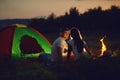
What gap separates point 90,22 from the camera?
33.0 meters

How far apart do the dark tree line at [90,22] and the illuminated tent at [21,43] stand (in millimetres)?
13282

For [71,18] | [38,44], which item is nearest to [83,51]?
[38,44]

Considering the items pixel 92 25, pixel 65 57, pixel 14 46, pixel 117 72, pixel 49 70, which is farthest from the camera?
pixel 92 25

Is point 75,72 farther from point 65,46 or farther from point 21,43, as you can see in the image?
point 21,43

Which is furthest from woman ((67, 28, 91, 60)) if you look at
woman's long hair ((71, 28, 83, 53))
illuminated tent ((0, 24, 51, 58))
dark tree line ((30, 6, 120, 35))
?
dark tree line ((30, 6, 120, 35))

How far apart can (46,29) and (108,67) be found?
28.3 metres

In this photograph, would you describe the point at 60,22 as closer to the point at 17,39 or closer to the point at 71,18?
the point at 71,18

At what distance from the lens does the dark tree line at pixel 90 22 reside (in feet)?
99.7

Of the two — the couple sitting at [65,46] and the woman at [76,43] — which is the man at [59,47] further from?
the woman at [76,43]

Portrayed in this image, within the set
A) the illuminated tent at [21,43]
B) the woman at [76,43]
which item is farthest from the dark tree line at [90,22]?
the woman at [76,43]

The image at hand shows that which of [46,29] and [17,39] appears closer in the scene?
[17,39]

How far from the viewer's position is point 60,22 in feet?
121

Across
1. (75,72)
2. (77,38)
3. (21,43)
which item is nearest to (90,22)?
(21,43)

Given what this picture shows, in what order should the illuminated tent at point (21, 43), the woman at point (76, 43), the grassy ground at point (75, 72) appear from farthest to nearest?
the illuminated tent at point (21, 43), the woman at point (76, 43), the grassy ground at point (75, 72)
